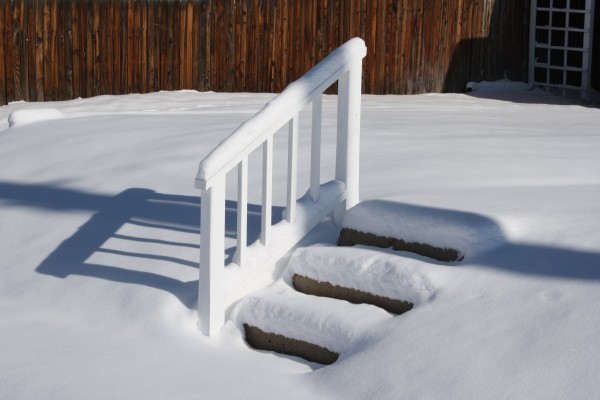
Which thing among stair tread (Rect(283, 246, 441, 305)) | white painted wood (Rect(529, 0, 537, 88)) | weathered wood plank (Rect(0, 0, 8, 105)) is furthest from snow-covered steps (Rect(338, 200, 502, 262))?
white painted wood (Rect(529, 0, 537, 88))

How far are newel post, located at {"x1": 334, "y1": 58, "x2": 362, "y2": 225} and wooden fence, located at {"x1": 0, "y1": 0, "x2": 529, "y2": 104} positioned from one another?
7974 mm

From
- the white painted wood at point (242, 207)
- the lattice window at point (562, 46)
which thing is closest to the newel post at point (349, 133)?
the white painted wood at point (242, 207)

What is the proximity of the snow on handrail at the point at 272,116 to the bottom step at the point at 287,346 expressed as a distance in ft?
2.53

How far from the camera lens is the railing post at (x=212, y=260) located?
5223 mm

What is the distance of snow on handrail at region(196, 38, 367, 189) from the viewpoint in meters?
5.19

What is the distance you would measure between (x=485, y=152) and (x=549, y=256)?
7.82ft

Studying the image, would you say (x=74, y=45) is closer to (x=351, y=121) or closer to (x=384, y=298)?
(x=351, y=121)

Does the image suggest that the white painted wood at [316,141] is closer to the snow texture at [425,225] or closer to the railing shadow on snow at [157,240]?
the snow texture at [425,225]

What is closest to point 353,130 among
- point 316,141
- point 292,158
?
point 316,141

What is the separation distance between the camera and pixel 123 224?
261 inches

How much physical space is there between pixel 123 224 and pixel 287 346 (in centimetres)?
169

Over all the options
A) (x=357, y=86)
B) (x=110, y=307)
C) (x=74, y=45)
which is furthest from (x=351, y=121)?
(x=74, y=45)

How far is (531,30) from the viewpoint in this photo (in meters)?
15.9

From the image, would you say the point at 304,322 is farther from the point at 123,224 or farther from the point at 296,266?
the point at 123,224
